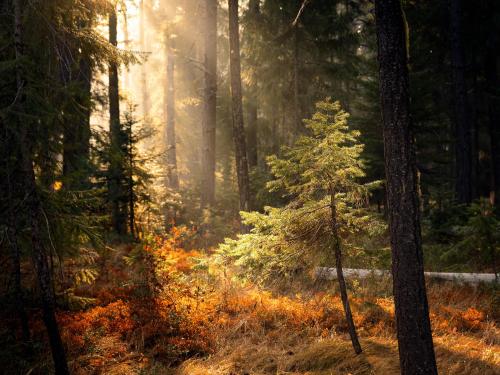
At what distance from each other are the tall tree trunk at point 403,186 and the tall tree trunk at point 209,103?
472 inches

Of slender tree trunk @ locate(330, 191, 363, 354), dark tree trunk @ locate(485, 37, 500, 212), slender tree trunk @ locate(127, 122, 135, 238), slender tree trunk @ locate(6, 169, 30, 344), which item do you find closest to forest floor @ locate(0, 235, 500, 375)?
slender tree trunk @ locate(330, 191, 363, 354)

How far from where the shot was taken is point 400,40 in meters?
4.53

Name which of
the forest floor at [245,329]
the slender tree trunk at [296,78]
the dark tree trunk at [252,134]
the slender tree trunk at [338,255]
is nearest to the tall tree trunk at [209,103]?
the slender tree trunk at [296,78]

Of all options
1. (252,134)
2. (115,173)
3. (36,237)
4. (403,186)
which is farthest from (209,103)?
(403,186)

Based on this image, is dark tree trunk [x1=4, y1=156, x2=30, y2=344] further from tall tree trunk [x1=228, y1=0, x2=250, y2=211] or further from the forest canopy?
tall tree trunk [x1=228, y1=0, x2=250, y2=211]

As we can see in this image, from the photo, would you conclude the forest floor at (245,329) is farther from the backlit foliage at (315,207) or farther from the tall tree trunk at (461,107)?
the tall tree trunk at (461,107)

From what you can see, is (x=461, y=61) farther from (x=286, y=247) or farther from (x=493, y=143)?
(x=286, y=247)

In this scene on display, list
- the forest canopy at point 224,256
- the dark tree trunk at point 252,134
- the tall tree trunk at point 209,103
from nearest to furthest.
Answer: the forest canopy at point 224,256
the tall tree trunk at point 209,103
the dark tree trunk at point 252,134

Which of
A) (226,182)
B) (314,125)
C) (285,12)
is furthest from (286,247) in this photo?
(226,182)

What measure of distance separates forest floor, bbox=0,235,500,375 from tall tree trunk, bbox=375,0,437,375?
1.05 m

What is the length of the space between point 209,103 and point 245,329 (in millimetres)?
11263

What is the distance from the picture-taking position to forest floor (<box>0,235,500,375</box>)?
584 centimetres

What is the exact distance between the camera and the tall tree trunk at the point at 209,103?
15281mm

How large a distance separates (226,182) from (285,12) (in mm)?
10181
